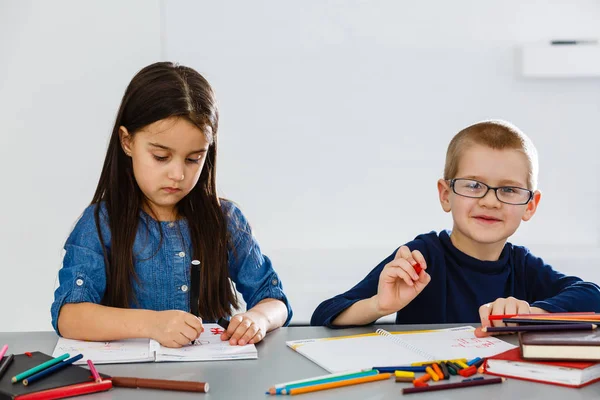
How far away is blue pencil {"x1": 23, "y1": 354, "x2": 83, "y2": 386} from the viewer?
1.07m

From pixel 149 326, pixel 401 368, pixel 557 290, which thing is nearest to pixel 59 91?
pixel 149 326

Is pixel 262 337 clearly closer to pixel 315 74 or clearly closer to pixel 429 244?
pixel 429 244

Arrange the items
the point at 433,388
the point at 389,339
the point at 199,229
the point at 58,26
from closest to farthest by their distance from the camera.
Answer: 1. the point at 433,388
2. the point at 389,339
3. the point at 199,229
4. the point at 58,26

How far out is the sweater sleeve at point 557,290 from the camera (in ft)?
5.09

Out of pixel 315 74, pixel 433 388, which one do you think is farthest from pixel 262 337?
pixel 315 74

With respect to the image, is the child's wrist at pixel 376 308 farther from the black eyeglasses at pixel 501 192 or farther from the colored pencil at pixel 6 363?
the colored pencil at pixel 6 363

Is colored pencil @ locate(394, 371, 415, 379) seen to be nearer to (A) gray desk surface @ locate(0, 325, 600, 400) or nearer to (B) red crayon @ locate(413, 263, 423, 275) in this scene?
(A) gray desk surface @ locate(0, 325, 600, 400)

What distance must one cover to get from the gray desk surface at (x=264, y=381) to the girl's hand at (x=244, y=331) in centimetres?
2

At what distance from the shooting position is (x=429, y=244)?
1.74 meters

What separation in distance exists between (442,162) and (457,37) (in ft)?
1.62

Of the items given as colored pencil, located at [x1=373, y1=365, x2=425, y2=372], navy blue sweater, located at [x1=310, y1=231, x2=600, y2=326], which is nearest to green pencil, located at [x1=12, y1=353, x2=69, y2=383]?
colored pencil, located at [x1=373, y1=365, x2=425, y2=372]

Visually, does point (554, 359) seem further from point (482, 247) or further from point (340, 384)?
point (482, 247)

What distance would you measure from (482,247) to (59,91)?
2.01 meters

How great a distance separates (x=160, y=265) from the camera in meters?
1.68
